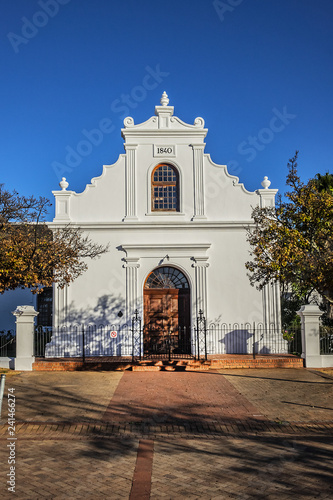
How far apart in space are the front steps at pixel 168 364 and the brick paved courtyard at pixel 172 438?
5.45 feet

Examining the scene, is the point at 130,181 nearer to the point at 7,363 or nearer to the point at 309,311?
the point at 7,363

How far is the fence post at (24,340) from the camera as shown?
52.2ft

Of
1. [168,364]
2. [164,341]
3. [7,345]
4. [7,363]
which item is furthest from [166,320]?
[7,345]

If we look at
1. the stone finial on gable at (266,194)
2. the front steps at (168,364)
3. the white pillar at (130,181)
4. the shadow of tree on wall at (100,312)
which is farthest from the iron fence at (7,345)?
the stone finial on gable at (266,194)

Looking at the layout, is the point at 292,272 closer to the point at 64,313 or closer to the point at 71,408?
the point at 71,408

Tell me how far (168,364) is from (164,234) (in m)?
5.33

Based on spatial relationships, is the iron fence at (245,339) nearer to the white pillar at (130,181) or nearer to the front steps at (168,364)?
the front steps at (168,364)

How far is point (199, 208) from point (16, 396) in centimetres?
1050

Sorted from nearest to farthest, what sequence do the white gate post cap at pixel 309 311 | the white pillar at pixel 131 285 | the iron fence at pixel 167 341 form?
the white gate post cap at pixel 309 311
the iron fence at pixel 167 341
the white pillar at pixel 131 285

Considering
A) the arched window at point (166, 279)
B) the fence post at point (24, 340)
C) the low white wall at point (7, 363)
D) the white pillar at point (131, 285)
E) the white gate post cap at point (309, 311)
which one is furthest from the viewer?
the arched window at point (166, 279)

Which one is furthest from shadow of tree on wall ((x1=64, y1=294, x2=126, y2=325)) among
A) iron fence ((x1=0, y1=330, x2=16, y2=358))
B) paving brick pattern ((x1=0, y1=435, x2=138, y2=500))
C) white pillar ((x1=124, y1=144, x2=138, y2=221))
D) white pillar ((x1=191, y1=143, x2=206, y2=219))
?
paving brick pattern ((x1=0, y1=435, x2=138, y2=500))

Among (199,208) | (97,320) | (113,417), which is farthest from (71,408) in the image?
(199,208)

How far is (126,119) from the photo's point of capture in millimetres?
19594

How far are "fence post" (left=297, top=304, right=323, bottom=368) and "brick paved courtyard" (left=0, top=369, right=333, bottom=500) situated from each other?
1924 millimetres
